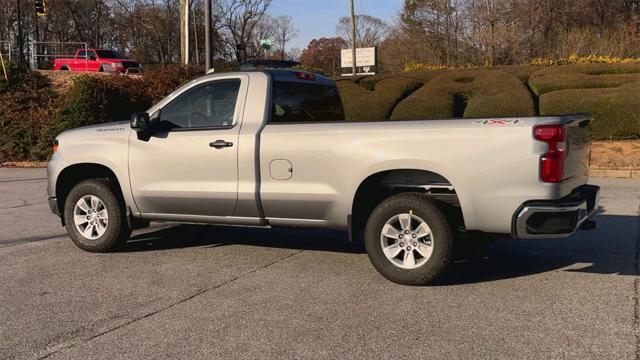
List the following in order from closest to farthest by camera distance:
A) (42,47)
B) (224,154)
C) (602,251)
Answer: (224,154) → (602,251) → (42,47)

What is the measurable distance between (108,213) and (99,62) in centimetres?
2721

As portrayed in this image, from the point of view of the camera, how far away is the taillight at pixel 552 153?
465 cm

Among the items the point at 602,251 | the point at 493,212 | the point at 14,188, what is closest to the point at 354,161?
the point at 493,212

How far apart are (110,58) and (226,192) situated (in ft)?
93.7

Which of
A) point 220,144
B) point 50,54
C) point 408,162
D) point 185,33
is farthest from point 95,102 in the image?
point 50,54

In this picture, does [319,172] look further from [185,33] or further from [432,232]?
[185,33]

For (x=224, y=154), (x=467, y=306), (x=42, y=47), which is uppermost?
(x=42, y=47)

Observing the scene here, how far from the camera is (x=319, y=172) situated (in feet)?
18.2

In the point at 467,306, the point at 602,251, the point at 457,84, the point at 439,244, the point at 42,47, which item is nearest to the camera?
the point at 467,306

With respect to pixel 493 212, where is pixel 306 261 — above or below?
below

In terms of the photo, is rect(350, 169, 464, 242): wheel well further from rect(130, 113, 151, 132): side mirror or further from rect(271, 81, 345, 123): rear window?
rect(130, 113, 151, 132): side mirror

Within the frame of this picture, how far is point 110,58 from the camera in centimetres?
3189

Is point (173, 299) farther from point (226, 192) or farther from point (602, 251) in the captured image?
point (602, 251)

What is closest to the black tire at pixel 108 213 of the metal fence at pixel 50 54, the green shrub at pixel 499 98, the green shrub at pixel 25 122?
the green shrub at pixel 499 98
